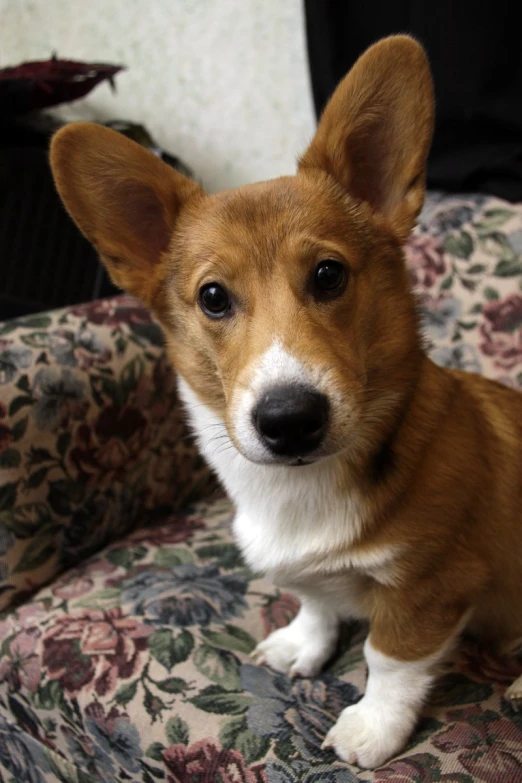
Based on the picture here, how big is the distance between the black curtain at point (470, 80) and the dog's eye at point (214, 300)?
2.97 ft

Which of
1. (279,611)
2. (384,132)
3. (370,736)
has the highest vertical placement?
(384,132)

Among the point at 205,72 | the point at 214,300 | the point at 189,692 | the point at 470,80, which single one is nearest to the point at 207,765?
the point at 189,692

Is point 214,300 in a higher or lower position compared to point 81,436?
higher

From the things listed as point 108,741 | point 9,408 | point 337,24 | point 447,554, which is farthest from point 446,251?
point 108,741

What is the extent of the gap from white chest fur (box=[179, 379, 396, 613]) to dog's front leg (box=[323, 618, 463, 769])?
0.09 m

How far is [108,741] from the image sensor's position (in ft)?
3.33

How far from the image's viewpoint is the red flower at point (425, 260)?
1.58m

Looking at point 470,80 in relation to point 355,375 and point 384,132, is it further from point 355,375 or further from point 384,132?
point 355,375

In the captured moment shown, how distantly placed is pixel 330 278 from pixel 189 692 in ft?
2.14

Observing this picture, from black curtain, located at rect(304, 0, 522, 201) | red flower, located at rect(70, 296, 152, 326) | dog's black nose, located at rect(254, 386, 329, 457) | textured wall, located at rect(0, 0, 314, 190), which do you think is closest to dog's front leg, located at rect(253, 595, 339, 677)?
dog's black nose, located at rect(254, 386, 329, 457)

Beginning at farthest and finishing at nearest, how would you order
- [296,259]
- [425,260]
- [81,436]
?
[425,260] → [81,436] → [296,259]

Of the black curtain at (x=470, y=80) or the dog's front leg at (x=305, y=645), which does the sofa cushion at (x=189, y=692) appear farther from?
the black curtain at (x=470, y=80)

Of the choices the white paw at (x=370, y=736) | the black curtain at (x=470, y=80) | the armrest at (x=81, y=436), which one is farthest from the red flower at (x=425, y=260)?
the white paw at (x=370, y=736)

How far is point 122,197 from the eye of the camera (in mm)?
994
